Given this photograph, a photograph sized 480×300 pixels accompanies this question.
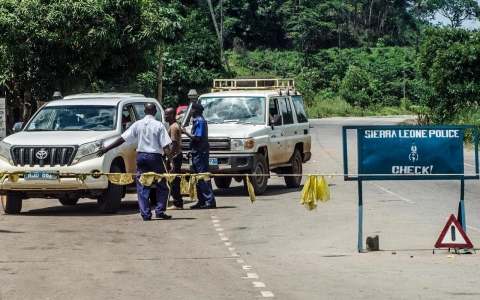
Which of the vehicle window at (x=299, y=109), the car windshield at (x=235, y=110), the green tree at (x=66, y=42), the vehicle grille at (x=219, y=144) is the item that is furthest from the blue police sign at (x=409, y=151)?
the green tree at (x=66, y=42)

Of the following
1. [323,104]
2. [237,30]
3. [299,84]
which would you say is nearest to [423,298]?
[323,104]

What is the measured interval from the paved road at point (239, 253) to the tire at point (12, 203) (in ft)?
0.82

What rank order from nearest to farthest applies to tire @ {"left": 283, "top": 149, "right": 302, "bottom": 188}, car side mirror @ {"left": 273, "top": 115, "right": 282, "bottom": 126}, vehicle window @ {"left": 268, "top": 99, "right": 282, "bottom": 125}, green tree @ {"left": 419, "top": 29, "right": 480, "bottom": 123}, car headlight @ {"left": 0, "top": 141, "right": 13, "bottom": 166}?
car headlight @ {"left": 0, "top": 141, "right": 13, "bottom": 166} < car side mirror @ {"left": 273, "top": 115, "right": 282, "bottom": 126} < vehicle window @ {"left": 268, "top": 99, "right": 282, "bottom": 125} < tire @ {"left": 283, "top": 149, "right": 302, "bottom": 188} < green tree @ {"left": 419, "top": 29, "right": 480, "bottom": 123}

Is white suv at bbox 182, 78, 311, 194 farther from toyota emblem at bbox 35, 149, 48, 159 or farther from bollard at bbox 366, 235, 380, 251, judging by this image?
bollard at bbox 366, 235, 380, 251

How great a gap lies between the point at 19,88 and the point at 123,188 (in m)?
11.7

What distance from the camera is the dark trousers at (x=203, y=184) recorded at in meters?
17.1

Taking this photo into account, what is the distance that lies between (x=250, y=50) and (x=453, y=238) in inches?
4284

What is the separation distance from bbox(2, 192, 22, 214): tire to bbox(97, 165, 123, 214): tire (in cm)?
141

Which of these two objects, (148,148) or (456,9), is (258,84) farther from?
(456,9)

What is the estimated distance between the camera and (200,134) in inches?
677

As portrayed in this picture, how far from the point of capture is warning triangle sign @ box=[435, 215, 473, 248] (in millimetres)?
11734

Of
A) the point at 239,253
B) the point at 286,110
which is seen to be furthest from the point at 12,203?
the point at 286,110

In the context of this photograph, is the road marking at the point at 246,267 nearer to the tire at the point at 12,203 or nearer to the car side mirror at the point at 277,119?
the tire at the point at 12,203

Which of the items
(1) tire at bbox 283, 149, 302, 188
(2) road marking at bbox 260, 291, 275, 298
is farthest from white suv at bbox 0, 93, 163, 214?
(2) road marking at bbox 260, 291, 275, 298
